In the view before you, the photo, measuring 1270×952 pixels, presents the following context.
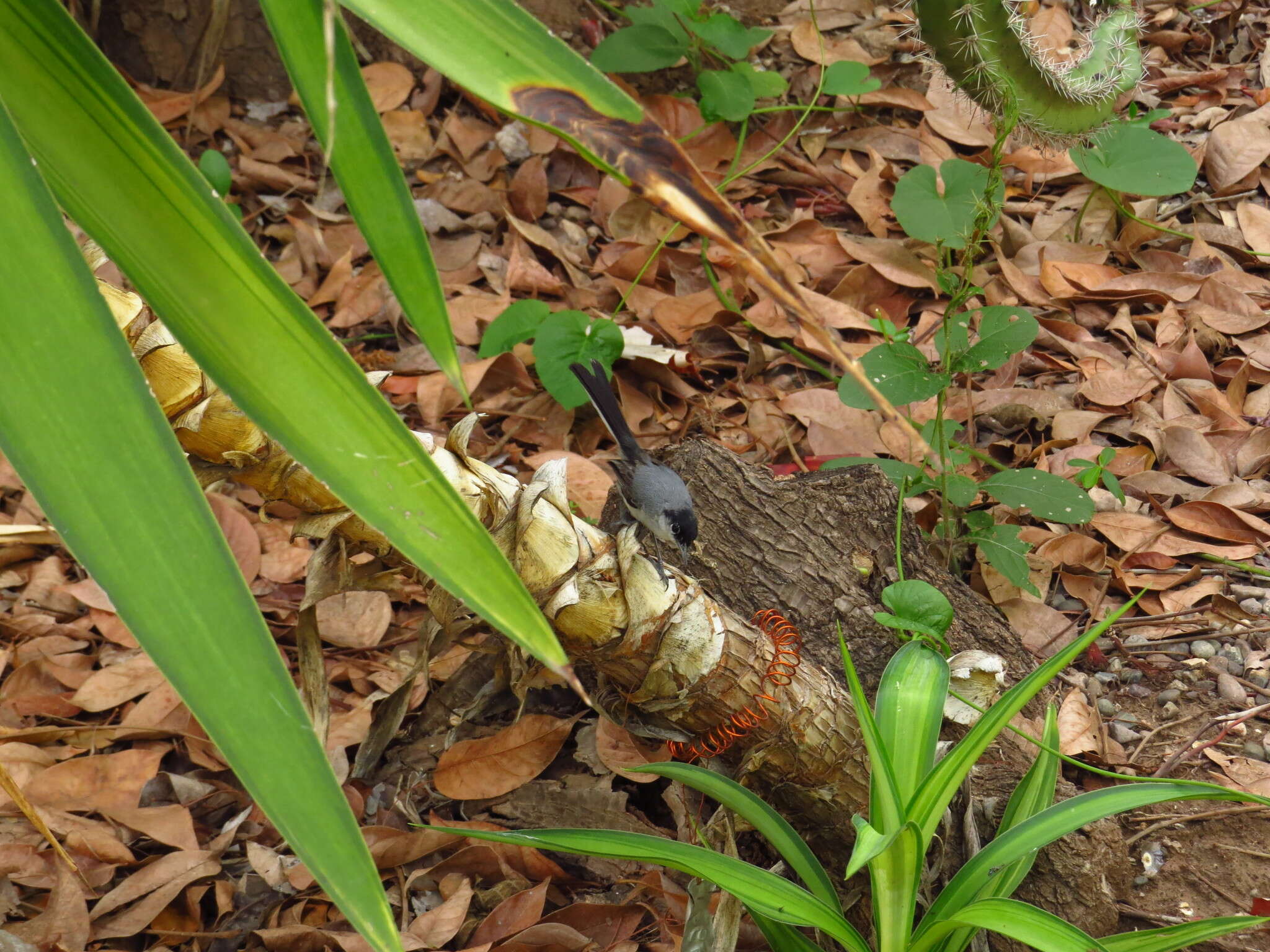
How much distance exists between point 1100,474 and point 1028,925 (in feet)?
3.36

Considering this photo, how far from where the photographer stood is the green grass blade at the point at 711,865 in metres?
1.22

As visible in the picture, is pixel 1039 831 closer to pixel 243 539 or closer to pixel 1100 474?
pixel 1100 474

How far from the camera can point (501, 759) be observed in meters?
1.74

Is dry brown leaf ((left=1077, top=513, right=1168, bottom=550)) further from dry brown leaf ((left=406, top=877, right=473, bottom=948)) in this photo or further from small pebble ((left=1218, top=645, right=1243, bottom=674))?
dry brown leaf ((left=406, top=877, right=473, bottom=948))

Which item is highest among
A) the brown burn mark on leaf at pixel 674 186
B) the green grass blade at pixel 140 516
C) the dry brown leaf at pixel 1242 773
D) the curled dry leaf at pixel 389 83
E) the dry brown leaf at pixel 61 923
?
the brown burn mark on leaf at pixel 674 186

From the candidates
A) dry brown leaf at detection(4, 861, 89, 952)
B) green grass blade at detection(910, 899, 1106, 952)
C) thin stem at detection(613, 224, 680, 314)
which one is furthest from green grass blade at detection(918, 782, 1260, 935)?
thin stem at detection(613, 224, 680, 314)

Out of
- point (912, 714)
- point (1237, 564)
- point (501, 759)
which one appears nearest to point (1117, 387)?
point (1237, 564)

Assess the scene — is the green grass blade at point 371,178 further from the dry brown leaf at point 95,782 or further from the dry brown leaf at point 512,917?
the dry brown leaf at point 95,782

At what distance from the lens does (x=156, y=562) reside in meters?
0.59

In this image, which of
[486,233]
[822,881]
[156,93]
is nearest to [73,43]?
[822,881]

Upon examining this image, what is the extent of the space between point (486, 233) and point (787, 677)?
198 cm

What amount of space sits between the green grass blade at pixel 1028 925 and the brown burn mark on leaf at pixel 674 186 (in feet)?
2.51

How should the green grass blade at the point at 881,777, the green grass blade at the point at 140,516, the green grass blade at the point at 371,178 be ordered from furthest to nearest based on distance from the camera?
the green grass blade at the point at 881,777 → the green grass blade at the point at 371,178 → the green grass blade at the point at 140,516

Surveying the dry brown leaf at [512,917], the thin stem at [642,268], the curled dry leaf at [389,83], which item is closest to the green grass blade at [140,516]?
the dry brown leaf at [512,917]
